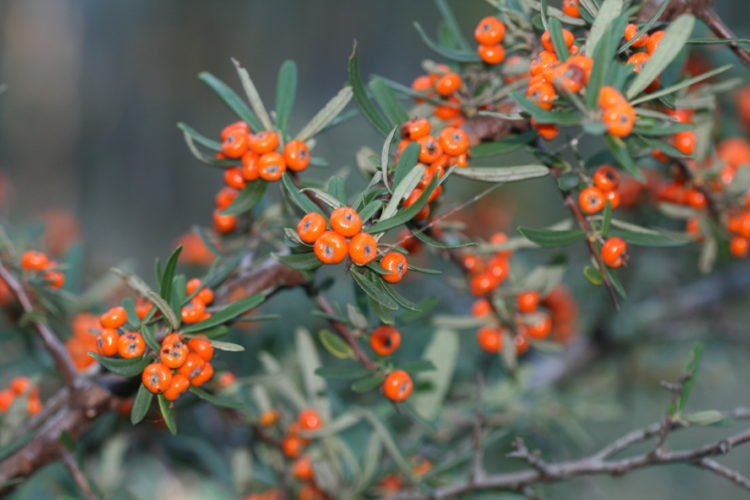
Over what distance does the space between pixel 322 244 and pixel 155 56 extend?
4588mm

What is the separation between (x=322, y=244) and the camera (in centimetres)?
85

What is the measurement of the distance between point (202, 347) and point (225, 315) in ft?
0.18

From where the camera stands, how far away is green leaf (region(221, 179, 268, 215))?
104 cm

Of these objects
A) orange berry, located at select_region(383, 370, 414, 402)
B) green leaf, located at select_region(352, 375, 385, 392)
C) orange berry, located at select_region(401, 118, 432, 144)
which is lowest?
orange berry, located at select_region(383, 370, 414, 402)

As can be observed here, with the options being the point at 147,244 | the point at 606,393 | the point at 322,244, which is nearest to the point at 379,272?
the point at 322,244

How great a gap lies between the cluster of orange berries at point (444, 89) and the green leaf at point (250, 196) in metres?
0.30

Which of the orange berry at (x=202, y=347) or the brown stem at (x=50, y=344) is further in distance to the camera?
the brown stem at (x=50, y=344)

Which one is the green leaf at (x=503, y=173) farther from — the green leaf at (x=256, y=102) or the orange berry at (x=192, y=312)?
the orange berry at (x=192, y=312)

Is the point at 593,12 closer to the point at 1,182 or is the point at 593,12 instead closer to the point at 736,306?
the point at 736,306

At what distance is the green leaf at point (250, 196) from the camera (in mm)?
1039

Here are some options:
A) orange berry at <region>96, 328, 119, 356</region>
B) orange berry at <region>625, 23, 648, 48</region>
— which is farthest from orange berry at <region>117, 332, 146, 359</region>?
orange berry at <region>625, 23, 648, 48</region>

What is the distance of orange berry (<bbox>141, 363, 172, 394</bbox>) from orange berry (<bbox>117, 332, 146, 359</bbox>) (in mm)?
38

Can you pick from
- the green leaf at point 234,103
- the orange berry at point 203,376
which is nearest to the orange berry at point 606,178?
the green leaf at point 234,103

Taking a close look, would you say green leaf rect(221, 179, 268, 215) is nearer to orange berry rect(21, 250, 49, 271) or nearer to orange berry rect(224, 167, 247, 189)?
orange berry rect(224, 167, 247, 189)
